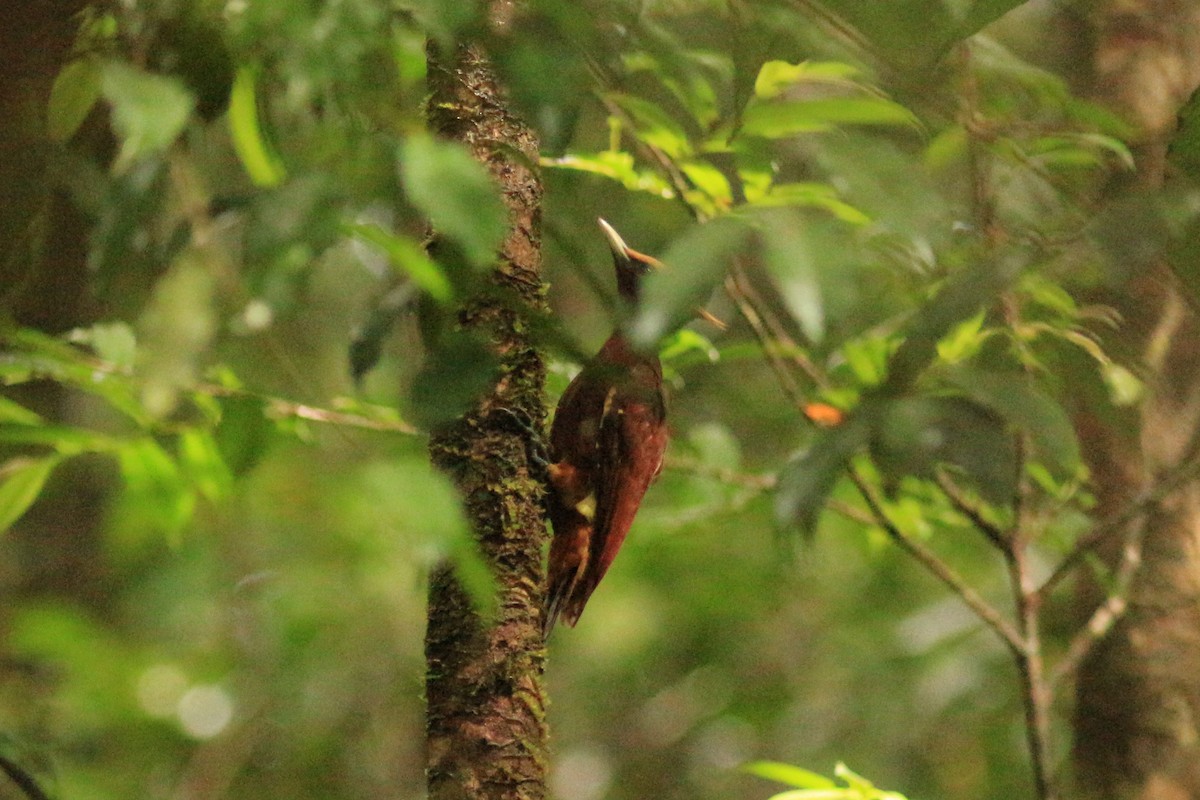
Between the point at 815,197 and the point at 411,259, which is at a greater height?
the point at 411,259

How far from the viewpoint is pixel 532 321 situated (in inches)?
31.3

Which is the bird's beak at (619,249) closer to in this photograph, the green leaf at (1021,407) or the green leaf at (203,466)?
the green leaf at (203,466)

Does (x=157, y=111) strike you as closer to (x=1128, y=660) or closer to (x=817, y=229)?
(x=817, y=229)

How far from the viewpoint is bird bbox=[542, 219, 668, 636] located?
2.17m

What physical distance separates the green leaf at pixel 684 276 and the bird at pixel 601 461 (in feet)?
4.41

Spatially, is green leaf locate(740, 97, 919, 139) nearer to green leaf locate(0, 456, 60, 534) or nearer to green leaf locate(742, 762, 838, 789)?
green leaf locate(742, 762, 838, 789)

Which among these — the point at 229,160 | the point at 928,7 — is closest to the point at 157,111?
the point at 928,7

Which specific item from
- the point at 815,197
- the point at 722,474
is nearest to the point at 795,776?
the point at 815,197

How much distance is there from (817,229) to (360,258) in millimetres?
630

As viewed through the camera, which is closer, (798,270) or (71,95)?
(798,270)

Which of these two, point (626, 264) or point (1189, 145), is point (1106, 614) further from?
point (1189, 145)

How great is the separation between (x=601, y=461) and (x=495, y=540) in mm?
807

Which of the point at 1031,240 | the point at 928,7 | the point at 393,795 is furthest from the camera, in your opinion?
the point at 393,795

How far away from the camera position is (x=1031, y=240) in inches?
42.3
